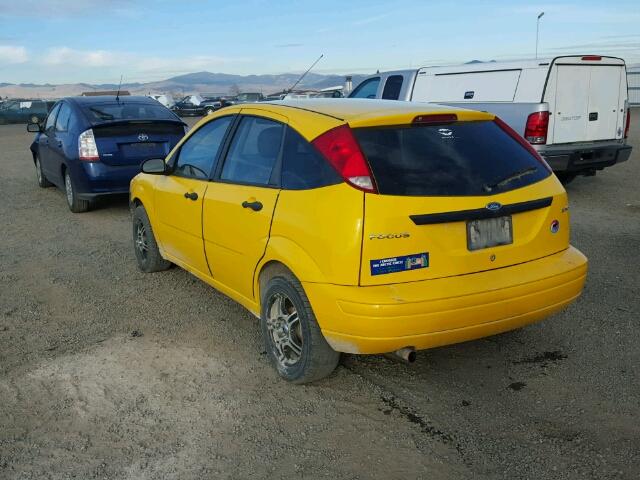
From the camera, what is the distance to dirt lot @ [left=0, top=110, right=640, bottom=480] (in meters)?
3.14

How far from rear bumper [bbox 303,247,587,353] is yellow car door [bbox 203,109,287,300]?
620 mm

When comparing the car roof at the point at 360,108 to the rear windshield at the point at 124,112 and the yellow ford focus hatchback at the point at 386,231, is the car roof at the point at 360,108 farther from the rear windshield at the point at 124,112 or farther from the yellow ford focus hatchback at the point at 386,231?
the rear windshield at the point at 124,112

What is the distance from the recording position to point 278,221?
3785 millimetres

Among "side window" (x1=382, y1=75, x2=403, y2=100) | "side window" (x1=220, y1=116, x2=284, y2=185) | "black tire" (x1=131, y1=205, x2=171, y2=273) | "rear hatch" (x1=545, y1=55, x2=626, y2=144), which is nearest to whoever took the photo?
"side window" (x1=220, y1=116, x2=284, y2=185)

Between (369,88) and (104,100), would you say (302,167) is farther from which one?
(369,88)

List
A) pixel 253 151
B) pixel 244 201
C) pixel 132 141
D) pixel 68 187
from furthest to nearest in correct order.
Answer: pixel 68 187, pixel 132 141, pixel 253 151, pixel 244 201

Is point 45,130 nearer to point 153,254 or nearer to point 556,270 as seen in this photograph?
point 153,254

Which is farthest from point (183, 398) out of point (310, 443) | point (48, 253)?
point (48, 253)

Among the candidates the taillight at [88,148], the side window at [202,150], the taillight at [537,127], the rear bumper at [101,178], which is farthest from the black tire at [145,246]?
the taillight at [537,127]

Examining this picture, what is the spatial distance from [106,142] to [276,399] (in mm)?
5949

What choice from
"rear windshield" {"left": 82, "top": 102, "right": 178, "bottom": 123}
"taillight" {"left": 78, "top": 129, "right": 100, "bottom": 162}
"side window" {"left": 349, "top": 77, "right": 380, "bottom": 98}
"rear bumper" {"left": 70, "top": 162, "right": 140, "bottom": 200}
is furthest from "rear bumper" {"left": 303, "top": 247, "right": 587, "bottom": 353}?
"side window" {"left": 349, "top": 77, "right": 380, "bottom": 98}

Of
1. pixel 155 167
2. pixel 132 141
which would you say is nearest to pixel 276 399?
pixel 155 167

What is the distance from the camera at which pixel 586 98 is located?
990cm

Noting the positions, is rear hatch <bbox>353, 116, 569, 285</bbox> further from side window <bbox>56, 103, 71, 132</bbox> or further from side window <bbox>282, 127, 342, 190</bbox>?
side window <bbox>56, 103, 71, 132</bbox>
